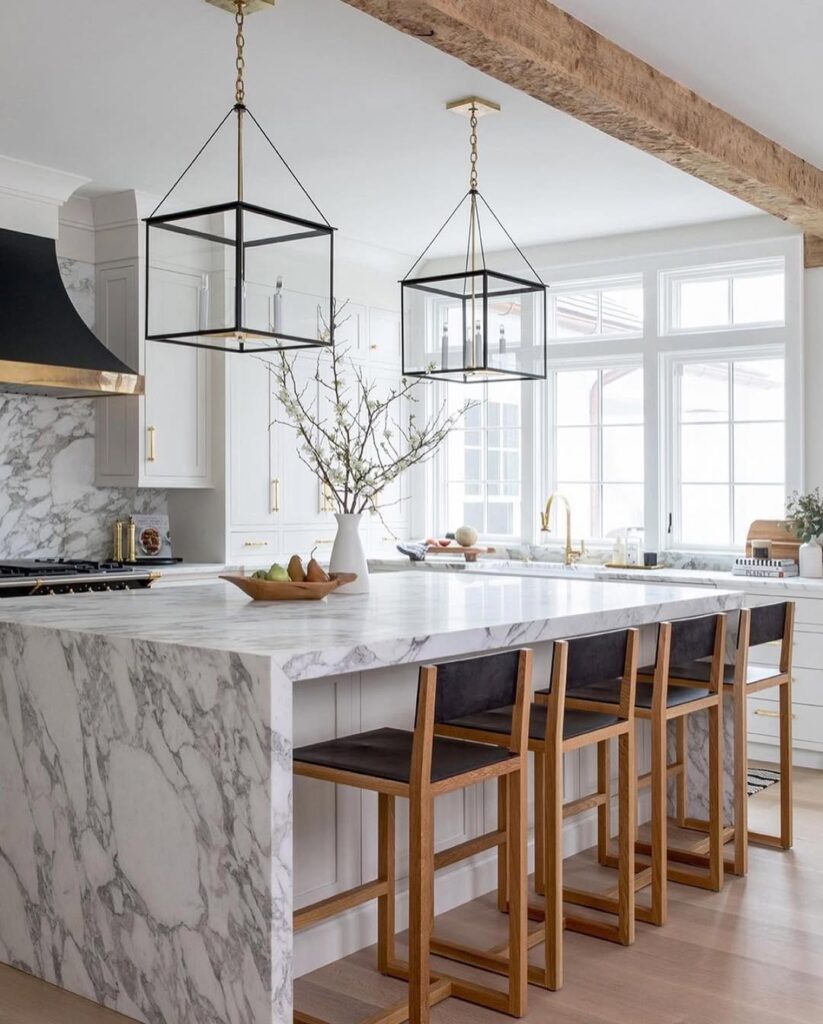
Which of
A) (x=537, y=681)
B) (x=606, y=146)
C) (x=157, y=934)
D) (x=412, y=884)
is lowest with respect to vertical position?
(x=157, y=934)

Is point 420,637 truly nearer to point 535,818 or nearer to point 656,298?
point 535,818

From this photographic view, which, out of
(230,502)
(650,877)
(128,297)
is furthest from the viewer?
(230,502)

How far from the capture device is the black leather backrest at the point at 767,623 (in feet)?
12.9

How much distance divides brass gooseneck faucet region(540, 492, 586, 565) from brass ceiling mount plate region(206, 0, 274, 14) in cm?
378

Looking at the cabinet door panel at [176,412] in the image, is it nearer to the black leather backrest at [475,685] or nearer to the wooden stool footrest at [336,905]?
the wooden stool footrest at [336,905]

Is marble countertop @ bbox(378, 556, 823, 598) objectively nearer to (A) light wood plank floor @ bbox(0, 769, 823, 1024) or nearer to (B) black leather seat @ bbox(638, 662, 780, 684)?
(B) black leather seat @ bbox(638, 662, 780, 684)

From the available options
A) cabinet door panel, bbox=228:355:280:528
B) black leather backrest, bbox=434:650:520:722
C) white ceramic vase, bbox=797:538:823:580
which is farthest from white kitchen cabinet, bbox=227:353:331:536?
black leather backrest, bbox=434:650:520:722

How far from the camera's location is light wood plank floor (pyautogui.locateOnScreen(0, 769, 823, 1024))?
2.81 metres

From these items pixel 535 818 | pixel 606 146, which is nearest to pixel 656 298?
pixel 606 146

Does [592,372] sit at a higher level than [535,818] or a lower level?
higher

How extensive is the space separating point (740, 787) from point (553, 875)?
1142mm

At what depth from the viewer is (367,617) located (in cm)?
324

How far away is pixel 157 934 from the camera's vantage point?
2740mm

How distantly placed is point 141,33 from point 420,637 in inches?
89.9
